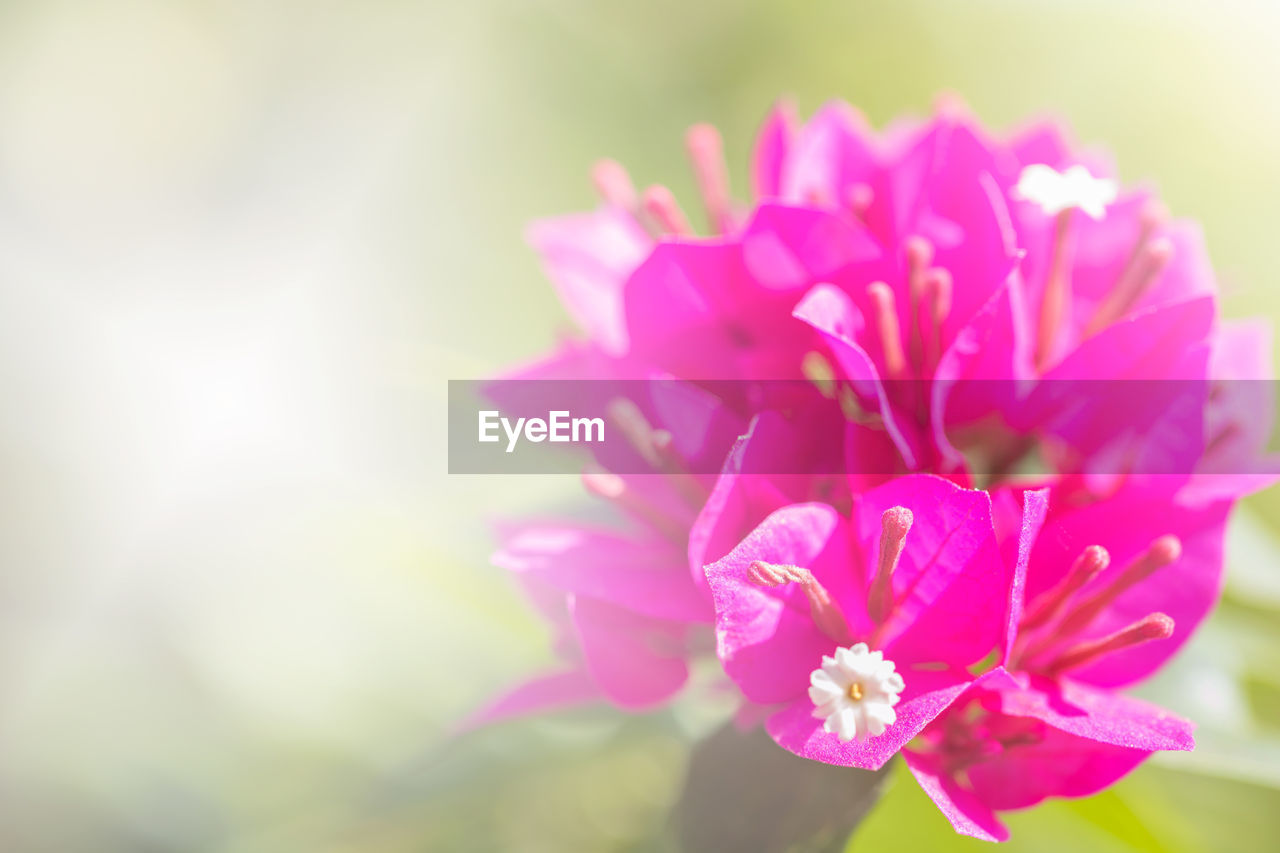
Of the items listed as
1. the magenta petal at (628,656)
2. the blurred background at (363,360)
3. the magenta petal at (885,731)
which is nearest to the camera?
the magenta petal at (885,731)

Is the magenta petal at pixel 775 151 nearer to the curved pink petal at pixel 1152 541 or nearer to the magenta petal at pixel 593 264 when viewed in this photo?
the magenta petal at pixel 593 264

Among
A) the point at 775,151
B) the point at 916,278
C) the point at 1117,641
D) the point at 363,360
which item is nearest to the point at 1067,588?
the point at 1117,641

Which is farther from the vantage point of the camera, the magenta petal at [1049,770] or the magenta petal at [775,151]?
the magenta petal at [775,151]

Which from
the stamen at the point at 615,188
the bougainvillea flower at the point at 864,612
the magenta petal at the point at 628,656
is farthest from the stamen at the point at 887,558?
the stamen at the point at 615,188

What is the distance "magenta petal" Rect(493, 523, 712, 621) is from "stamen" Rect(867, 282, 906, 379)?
12cm

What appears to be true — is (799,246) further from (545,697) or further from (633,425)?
(545,697)

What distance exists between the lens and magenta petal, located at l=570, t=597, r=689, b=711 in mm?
445

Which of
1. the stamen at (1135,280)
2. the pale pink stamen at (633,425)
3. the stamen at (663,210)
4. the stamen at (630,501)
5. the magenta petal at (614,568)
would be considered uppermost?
the stamen at (663,210)

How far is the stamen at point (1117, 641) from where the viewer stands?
38 cm

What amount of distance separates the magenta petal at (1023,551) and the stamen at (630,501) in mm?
141

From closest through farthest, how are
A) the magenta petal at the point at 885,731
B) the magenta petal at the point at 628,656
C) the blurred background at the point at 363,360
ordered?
the magenta petal at the point at 885,731, the magenta petal at the point at 628,656, the blurred background at the point at 363,360

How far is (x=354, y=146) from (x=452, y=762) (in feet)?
2.58

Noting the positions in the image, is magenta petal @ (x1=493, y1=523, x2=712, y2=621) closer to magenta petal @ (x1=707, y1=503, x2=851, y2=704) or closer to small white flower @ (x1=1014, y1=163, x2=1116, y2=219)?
magenta petal @ (x1=707, y1=503, x2=851, y2=704)

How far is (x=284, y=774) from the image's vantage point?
0.73m
